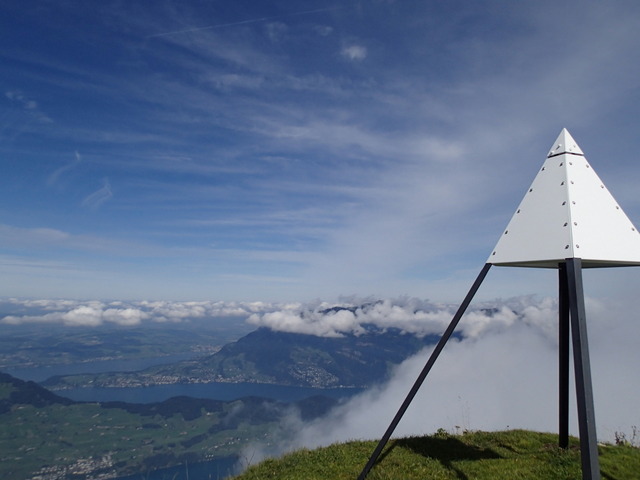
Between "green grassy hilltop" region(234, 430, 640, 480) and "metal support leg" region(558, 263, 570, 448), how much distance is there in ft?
2.28

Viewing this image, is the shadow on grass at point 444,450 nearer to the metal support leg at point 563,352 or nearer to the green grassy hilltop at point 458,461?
the green grassy hilltop at point 458,461

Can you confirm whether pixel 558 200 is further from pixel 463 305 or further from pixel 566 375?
pixel 566 375

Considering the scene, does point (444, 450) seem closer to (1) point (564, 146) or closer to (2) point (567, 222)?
(2) point (567, 222)

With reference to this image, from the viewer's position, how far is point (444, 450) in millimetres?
12242

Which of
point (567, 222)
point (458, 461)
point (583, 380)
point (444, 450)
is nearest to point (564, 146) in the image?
point (567, 222)

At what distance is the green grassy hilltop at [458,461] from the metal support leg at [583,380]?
3488mm

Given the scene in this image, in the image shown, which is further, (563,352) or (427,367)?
(563,352)

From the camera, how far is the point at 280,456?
480 inches

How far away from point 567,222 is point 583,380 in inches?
140

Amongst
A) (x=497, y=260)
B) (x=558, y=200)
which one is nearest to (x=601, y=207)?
(x=558, y=200)

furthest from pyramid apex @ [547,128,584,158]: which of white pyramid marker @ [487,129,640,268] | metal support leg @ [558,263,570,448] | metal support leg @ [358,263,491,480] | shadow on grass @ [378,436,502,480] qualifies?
shadow on grass @ [378,436,502,480]

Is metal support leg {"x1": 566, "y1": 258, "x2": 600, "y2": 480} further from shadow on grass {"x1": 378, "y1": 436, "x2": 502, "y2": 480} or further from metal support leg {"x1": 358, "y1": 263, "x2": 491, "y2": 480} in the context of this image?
shadow on grass {"x1": 378, "y1": 436, "x2": 502, "y2": 480}

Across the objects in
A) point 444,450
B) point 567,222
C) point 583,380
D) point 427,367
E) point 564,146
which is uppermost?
point 564,146

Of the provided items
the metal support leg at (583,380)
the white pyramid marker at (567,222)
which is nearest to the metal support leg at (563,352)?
the white pyramid marker at (567,222)
